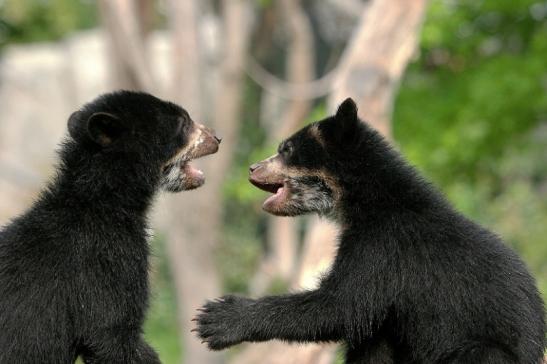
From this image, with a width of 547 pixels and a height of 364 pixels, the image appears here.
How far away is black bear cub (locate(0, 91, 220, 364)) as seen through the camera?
204 inches

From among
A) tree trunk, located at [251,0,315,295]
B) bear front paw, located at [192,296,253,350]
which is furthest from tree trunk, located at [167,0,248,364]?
bear front paw, located at [192,296,253,350]

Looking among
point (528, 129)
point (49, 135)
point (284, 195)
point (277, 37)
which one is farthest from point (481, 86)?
point (49, 135)

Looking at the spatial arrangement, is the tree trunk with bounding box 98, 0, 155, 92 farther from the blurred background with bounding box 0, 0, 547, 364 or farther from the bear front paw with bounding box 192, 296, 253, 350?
the bear front paw with bounding box 192, 296, 253, 350

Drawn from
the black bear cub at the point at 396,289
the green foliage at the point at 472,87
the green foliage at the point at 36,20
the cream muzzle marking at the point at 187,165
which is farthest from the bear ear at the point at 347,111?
the green foliage at the point at 36,20

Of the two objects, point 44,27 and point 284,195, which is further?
point 44,27

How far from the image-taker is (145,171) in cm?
570

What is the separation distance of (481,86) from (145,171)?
9.04 meters

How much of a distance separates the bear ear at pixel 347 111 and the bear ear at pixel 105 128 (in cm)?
125

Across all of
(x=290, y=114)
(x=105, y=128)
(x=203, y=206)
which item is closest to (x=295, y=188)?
(x=105, y=128)

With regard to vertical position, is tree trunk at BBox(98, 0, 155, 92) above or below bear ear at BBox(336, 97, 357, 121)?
above

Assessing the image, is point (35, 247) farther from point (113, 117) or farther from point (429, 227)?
point (429, 227)

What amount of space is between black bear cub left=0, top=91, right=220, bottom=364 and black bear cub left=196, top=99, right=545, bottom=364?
0.55 m

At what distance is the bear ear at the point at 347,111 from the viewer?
5668mm

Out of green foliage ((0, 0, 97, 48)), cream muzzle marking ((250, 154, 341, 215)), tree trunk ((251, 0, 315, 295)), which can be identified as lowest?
cream muzzle marking ((250, 154, 341, 215))
